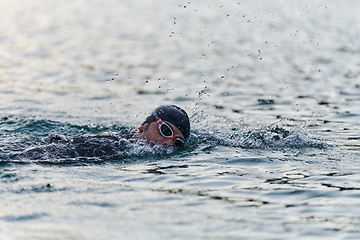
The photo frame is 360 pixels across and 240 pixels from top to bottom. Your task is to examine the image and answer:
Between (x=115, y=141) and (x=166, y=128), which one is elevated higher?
(x=166, y=128)

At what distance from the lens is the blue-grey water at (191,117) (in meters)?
5.04

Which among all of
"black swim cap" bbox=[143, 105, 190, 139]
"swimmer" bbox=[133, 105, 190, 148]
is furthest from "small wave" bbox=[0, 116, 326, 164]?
"black swim cap" bbox=[143, 105, 190, 139]

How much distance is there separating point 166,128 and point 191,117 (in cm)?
238

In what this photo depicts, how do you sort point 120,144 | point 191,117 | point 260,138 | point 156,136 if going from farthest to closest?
point 191,117
point 260,138
point 156,136
point 120,144

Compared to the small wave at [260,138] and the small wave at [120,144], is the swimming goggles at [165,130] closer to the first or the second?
the small wave at [120,144]

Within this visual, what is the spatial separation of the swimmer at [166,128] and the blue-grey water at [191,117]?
0.23 metres

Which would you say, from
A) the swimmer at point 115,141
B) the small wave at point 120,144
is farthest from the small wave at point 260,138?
the swimmer at point 115,141

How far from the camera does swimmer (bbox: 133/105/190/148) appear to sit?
7613 millimetres

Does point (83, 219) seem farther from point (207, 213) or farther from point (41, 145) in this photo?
point (41, 145)

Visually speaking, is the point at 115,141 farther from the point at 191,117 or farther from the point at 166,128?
the point at 191,117

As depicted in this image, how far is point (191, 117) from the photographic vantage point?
9930mm

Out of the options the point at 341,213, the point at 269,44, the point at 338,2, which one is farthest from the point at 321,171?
the point at 338,2

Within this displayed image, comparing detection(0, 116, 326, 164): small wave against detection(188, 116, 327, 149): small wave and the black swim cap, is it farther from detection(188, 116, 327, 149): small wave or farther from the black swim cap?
the black swim cap

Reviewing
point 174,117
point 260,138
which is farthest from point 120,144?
point 260,138
